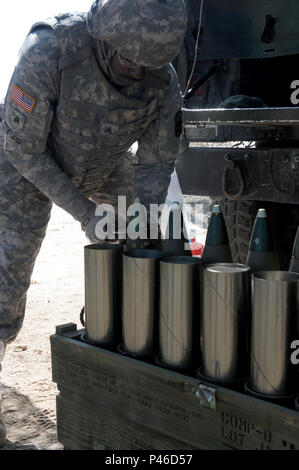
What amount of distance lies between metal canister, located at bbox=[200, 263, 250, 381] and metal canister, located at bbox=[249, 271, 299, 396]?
0.07 metres

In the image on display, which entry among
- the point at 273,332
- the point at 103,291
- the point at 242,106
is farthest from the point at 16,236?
the point at 273,332

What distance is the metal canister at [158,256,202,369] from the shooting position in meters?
1.92

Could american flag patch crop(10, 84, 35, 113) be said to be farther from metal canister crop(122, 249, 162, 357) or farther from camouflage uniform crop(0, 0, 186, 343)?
metal canister crop(122, 249, 162, 357)

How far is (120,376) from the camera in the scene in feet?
6.70

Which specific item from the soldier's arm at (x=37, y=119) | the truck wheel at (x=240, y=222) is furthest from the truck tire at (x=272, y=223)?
the soldier's arm at (x=37, y=119)

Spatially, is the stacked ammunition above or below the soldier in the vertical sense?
below

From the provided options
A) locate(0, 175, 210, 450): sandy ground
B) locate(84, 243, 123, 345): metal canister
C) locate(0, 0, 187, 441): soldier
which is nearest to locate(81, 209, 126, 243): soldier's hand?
locate(0, 0, 187, 441): soldier

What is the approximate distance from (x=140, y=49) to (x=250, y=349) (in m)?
1.24

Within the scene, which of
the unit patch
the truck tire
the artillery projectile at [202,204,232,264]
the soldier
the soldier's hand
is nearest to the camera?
the artillery projectile at [202,204,232,264]

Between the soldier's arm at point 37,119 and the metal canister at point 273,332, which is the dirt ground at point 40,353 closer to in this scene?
the soldier's arm at point 37,119

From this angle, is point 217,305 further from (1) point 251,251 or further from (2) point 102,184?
(2) point 102,184

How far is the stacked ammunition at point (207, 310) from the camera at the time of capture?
1.74 m

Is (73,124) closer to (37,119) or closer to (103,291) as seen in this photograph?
(37,119)
